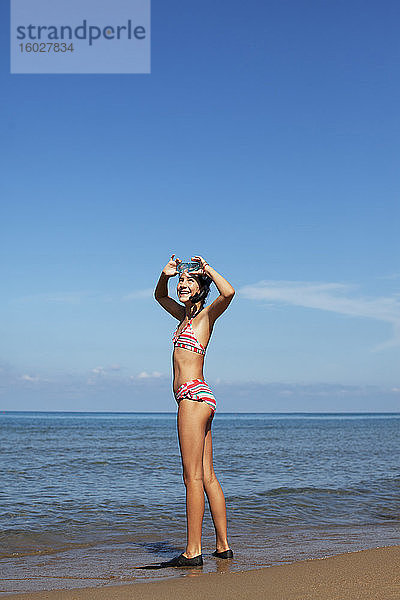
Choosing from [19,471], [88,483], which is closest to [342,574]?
[88,483]

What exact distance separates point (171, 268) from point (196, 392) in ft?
3.67

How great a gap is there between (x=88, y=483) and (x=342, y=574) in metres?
8.00

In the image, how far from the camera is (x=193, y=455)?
5.04 metres

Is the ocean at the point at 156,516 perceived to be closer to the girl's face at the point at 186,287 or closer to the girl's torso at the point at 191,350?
the girl's torso at the point at 191,350

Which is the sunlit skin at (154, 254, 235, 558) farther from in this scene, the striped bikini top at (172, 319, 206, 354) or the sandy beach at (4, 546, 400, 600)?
the sandy beach at (4, 546, 400, 600)

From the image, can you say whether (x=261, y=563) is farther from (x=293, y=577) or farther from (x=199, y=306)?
(x=199, y=306)

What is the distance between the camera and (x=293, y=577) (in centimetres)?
402

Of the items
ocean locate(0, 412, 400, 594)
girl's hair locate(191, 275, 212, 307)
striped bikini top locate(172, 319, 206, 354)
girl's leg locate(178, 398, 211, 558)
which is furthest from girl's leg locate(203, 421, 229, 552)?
girl's hair locate(191, 275, 212, 307)

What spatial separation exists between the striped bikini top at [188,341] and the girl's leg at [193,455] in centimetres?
43

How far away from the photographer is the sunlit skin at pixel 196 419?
5.02 m

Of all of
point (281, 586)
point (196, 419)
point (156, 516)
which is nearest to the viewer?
point (281, 586)

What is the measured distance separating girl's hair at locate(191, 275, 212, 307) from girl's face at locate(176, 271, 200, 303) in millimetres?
37

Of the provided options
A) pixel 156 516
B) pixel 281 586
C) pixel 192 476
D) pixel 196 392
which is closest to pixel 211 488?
pixel 192 476

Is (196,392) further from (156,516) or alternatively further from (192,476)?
(156,516)
